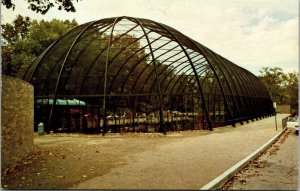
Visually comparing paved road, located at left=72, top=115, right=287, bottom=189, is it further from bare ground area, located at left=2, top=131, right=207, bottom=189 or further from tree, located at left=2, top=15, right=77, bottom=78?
tree, located at left=2, top=15, right=77, bottom=78

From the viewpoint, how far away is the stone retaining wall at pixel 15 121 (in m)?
10.4

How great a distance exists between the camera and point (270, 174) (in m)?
10.0

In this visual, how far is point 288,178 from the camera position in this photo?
9422mm

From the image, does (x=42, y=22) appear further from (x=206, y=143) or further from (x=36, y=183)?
(x=36, y=183)

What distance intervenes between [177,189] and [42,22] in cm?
3355

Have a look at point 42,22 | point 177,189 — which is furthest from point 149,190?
point 42,22

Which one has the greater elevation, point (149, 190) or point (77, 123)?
point (77, 123)

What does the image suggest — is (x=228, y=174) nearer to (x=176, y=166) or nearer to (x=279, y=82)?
(x=176, y=166)

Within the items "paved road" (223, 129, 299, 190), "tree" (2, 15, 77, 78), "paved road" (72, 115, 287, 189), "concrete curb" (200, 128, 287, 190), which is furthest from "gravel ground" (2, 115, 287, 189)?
"tree" (2, 15, 77, 78)

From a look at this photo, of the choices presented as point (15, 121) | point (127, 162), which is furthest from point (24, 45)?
point (127, 162)

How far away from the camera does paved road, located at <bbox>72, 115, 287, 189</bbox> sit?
847 centimetres

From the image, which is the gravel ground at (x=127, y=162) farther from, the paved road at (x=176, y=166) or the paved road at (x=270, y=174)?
the paved road at (x=270, y=174)

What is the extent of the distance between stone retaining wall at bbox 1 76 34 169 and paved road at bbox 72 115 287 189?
3.14 m

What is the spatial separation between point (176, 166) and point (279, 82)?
70.2 metres
